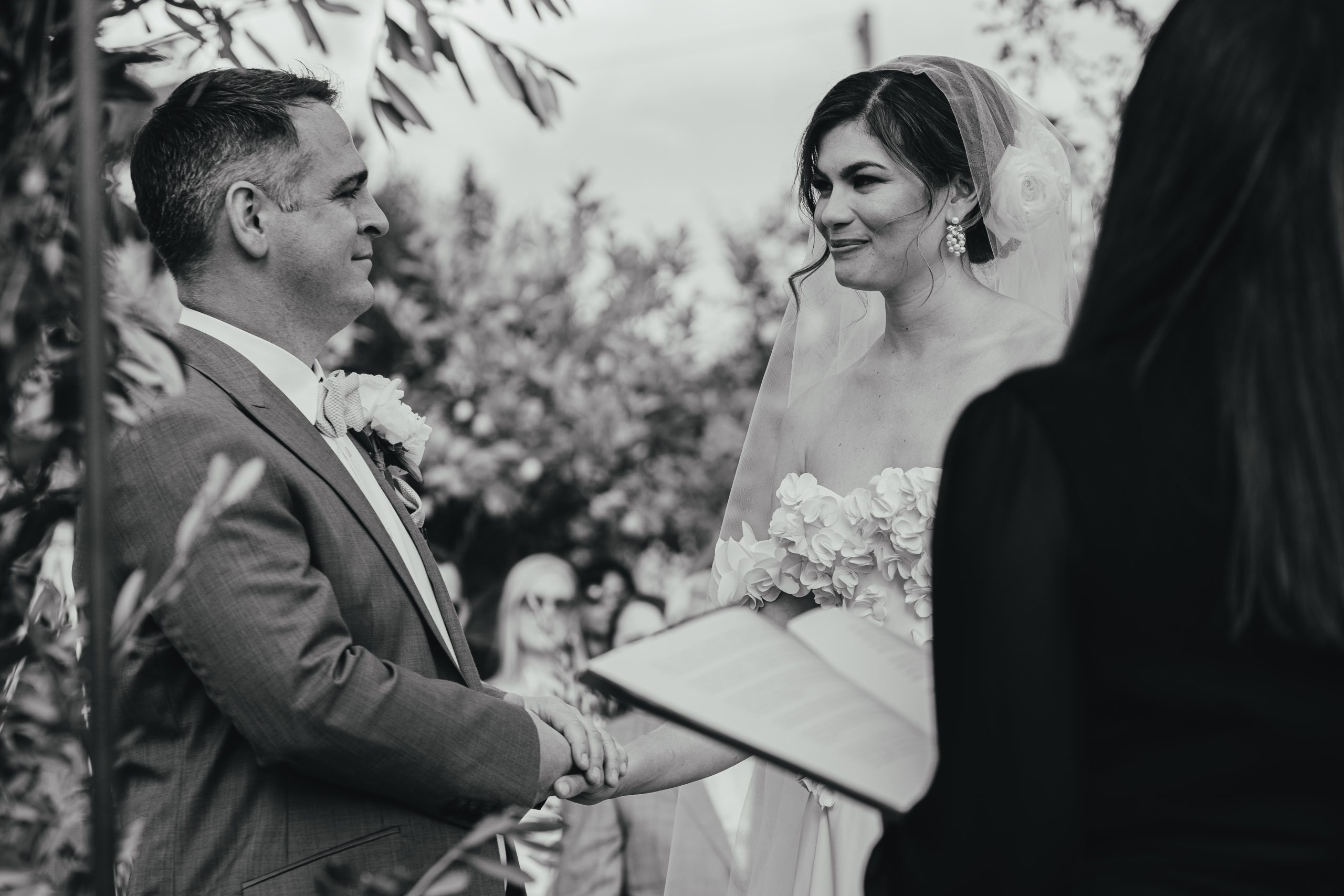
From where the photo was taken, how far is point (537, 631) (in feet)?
20.9

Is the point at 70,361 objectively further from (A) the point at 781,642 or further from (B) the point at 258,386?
(B) the point at 258,386

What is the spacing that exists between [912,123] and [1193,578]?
2.01 metres

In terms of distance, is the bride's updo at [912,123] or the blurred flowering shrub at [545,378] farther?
the blurred flowering shrub at [545,378]

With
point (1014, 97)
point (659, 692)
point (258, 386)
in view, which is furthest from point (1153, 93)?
point (1014, 97)

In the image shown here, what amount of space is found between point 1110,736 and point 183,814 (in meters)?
1.59

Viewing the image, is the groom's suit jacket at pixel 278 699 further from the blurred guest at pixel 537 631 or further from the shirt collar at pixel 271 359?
the blurred guest at pixel 537 631

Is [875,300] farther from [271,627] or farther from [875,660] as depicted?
[875,660]

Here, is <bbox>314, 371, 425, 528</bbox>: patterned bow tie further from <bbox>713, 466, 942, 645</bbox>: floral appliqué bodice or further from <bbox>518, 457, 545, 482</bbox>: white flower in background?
<bbox>518, 457, 545, 482</bbox>: white flower in background

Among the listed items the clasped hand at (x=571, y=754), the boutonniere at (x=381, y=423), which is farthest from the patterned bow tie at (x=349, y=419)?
the clasped hand at (x=571, y=754)

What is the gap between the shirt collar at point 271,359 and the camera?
2.63 metres

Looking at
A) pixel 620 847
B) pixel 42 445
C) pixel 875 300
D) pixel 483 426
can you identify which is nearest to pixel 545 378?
pixel 483 426

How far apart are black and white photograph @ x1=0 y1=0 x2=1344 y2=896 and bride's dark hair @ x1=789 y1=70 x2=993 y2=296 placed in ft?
0.04

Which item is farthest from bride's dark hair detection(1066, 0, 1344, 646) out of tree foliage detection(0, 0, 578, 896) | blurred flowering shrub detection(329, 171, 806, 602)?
blurred flowering shrub detection(329, 171, 806, 602)

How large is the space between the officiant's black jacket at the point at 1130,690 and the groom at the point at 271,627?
1.26m
